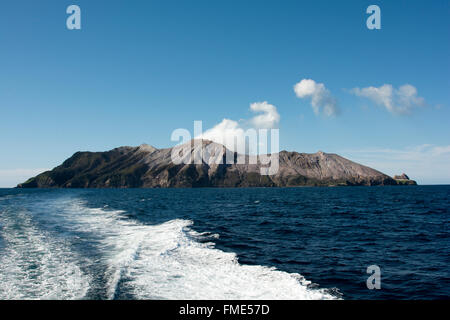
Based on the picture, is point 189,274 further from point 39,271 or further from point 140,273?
point 39,271

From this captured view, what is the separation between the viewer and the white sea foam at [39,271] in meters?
14.4

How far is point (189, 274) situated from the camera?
1753 cm

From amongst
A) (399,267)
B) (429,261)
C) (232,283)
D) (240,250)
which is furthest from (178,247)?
(429,261)

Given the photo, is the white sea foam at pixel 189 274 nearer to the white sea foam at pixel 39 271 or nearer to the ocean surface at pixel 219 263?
the ocean surface at pixel 219 263

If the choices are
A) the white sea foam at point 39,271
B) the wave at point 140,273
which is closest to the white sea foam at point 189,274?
the wave at point 140,273

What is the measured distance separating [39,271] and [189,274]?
33.1 ft

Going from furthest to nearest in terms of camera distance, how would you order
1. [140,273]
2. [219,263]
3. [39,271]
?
[219,263]
[39,271]
[140,273]

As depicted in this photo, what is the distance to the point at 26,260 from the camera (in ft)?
67.1

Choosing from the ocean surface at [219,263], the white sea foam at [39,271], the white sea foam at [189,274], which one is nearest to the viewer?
the white sea foam at [39,271]

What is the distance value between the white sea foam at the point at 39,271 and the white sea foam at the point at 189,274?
2.12m

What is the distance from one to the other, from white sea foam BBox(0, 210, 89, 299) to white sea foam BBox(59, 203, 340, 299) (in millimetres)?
2120

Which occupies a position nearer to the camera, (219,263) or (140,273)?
(140,273)

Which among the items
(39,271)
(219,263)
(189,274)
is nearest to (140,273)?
(189,274)

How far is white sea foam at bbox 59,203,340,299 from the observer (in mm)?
14562
